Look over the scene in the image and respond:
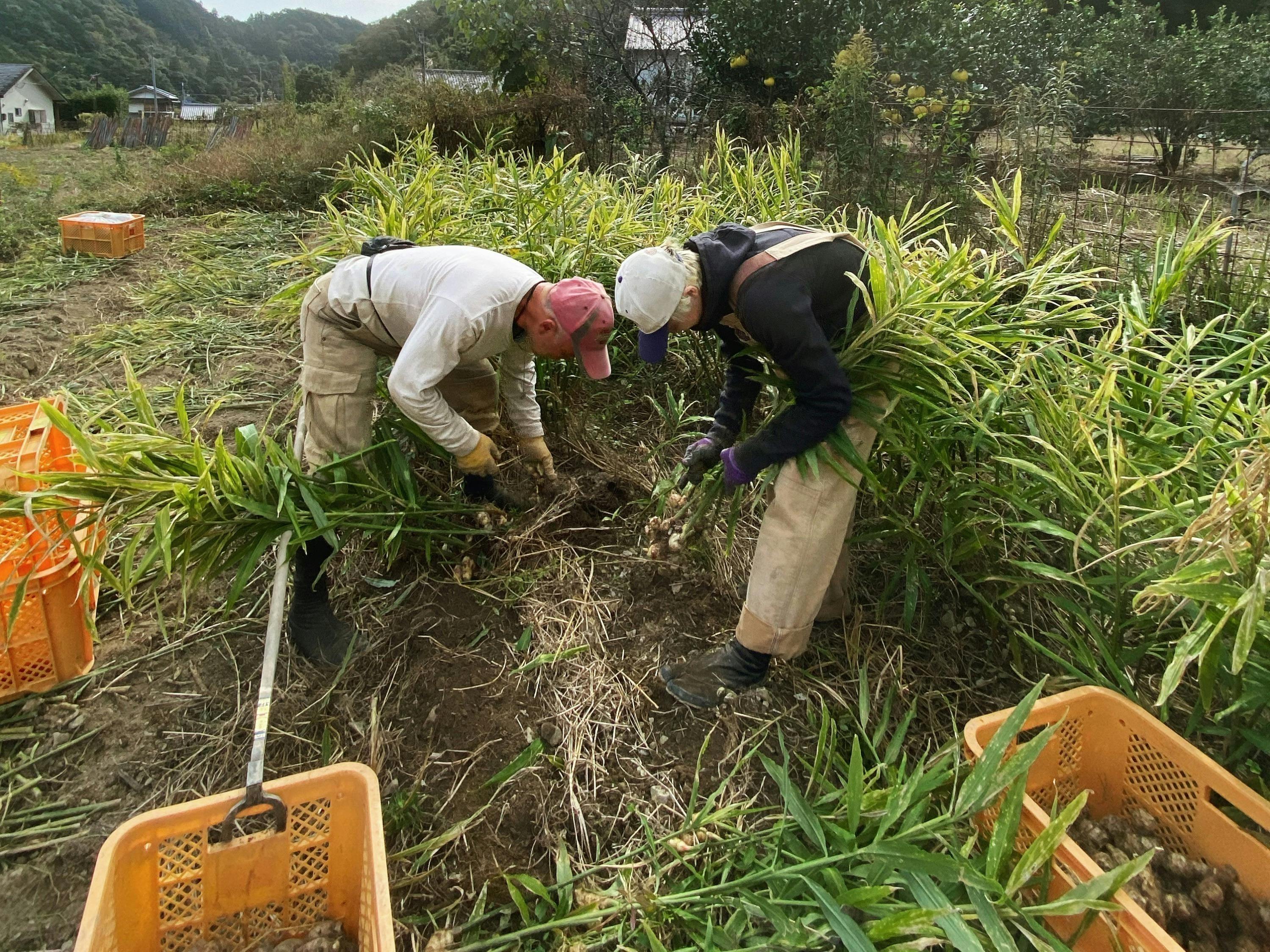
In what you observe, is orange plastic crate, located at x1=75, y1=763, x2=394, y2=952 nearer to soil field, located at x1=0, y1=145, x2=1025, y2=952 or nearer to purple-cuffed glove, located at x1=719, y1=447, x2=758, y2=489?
soil field, located at x1=0, y1=145, x2=1025, y2=952

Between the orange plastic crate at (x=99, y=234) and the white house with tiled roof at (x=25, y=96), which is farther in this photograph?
the white house with tiled roof at (x=25, y=96)

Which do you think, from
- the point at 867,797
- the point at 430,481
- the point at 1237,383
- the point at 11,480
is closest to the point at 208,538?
the point at 11,480

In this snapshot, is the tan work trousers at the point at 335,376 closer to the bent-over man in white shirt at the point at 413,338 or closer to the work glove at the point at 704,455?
the bent-over man in white shirt at the point at 413,338

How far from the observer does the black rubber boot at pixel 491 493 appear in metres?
2.40

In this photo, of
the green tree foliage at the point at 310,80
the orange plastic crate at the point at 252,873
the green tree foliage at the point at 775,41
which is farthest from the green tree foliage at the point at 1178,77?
the green tree foliage at the point at 310,80

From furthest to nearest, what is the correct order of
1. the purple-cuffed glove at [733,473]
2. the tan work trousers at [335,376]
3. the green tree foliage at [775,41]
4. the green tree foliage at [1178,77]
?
the green tree foliage at [775,41]
the green tree foliage at [1178,77]
the tan work trousers at [335,376]
the purple-cuffed glove at [733,473]

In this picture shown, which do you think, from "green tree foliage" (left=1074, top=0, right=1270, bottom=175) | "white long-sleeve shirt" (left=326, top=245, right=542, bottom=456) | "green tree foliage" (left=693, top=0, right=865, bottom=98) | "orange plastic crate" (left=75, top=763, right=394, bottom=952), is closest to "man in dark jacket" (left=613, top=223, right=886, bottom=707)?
"white long-sleeve shirt" (left=326, top=245, right=542, bottom=456)

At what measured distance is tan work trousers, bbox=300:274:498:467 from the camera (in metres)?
2.12

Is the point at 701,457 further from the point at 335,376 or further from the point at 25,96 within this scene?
the point at 25,96

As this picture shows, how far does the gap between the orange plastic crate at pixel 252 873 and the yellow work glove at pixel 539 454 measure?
4.35 feet

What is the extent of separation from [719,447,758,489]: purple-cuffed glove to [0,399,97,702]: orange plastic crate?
4.90 ft

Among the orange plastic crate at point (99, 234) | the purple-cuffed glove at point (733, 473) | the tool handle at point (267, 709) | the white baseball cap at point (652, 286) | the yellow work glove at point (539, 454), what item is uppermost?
the white baseball cap at point (652, 286)

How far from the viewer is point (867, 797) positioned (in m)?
1.33

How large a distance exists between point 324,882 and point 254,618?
1076 millimetres
